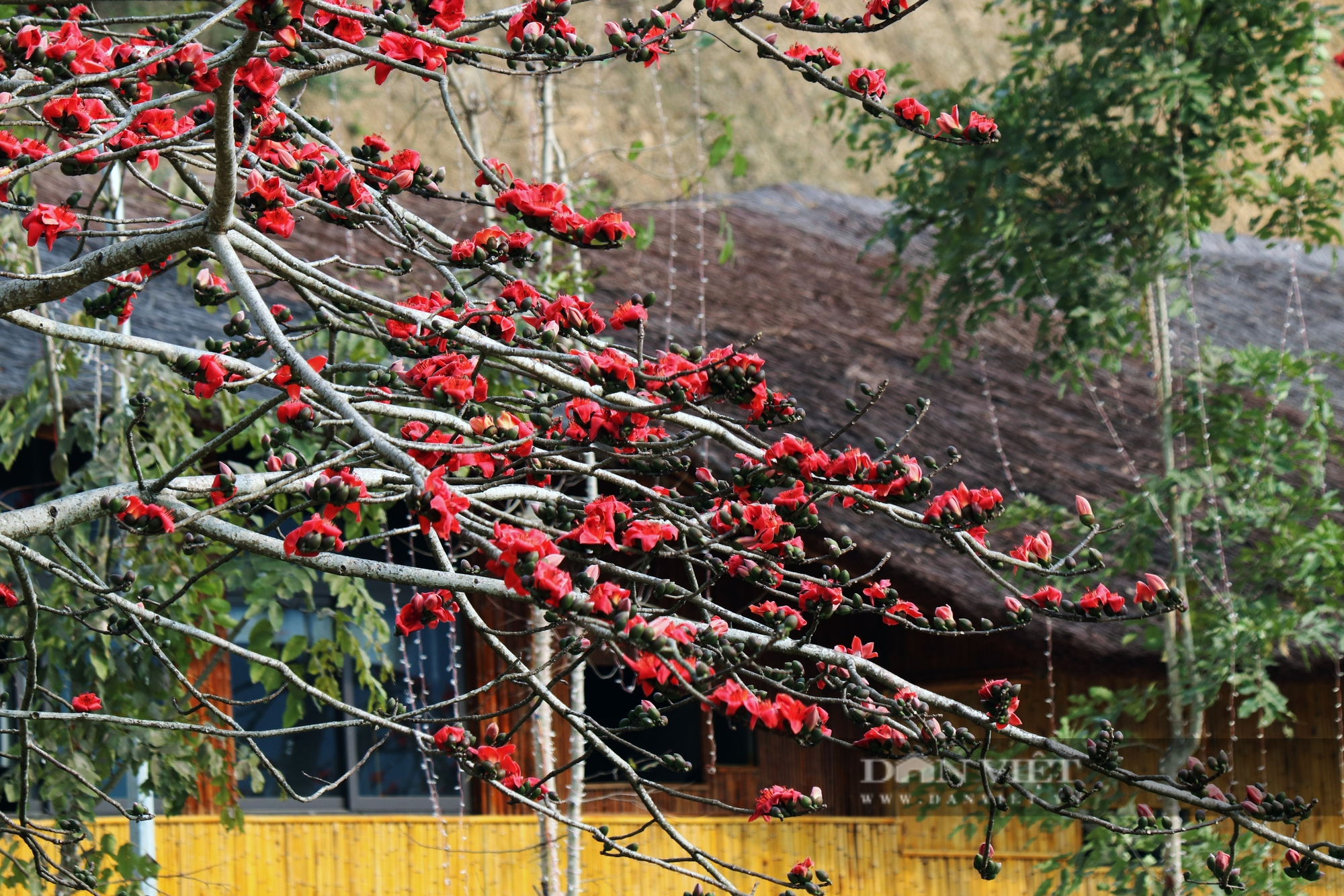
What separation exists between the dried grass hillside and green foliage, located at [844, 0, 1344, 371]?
35.3 ft

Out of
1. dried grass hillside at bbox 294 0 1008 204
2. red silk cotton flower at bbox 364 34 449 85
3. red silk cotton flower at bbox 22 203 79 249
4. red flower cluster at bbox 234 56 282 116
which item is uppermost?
dried grass hillside at bbox 294 0 1008 204

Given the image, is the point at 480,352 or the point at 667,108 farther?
the point at 667,108

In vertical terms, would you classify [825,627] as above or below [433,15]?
below

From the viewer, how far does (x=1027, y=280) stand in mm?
5410

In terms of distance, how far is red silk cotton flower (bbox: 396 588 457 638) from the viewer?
2.46 meters

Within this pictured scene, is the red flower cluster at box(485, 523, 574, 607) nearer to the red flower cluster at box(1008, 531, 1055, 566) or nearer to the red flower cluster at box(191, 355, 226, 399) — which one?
the red flower cluster at box(191, 355, 226, 399)

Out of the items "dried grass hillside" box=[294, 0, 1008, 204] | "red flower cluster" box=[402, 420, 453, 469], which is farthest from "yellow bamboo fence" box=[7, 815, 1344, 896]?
"dried grass hillside" box=[294, 0, 1008, 204]

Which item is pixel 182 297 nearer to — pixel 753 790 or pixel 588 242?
pixel 753 790

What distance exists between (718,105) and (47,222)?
20.5m

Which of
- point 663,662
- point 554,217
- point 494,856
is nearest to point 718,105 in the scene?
point 494,856

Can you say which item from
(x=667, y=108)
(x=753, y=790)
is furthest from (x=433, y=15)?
(x=667, y=108)

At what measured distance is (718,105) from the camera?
22031mm

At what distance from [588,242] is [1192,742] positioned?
3481 mm

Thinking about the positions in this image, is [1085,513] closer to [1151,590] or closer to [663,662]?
[1151,590]
